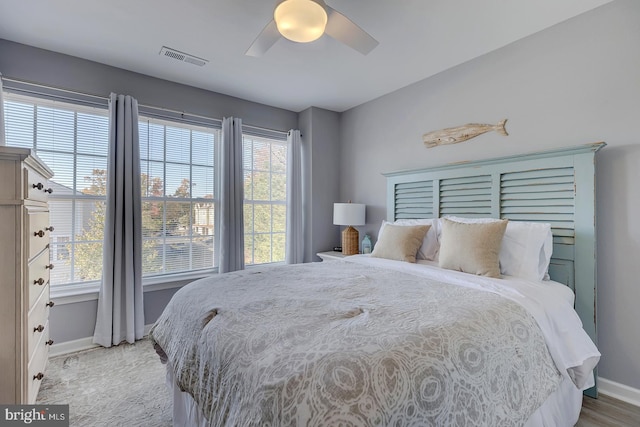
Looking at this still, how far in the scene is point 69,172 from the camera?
2.76 metres

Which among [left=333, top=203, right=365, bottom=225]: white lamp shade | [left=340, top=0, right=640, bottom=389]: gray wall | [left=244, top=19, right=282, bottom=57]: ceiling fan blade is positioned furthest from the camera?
[left=333, top=203, right=365, bottom=225]: white lamp shade

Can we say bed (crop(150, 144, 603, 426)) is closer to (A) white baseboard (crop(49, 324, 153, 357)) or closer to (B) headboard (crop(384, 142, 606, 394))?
(B) headboard (crop(384, 142, 606, 394))

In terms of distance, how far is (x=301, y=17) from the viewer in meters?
1.59

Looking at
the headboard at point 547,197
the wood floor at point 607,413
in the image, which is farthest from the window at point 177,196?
the wood floor at point 607,413

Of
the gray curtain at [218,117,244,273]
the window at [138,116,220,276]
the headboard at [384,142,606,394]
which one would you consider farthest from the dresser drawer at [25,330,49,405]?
the headboard at [384,142,606,394]

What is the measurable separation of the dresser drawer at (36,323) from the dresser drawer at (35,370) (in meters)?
0.04

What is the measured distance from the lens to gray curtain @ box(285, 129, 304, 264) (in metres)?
3.97

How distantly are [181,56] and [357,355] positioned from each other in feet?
9.50

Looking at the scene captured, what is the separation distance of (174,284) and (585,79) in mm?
3971

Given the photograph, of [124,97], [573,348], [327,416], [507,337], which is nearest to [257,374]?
[327,416]

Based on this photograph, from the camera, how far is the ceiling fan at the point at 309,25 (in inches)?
61.5

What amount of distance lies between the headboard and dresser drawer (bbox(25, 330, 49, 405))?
3.10m

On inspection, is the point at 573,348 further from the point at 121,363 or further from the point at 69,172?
the point at 69,172

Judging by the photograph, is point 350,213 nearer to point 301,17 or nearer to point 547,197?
point 547,197
